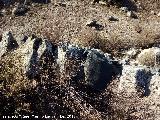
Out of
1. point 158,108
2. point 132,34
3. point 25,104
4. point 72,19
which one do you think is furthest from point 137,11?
point 25,104

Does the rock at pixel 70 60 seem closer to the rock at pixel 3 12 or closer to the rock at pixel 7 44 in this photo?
the rock at pixel 7 44

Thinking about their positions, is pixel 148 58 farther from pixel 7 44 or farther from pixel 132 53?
pixel 7 44

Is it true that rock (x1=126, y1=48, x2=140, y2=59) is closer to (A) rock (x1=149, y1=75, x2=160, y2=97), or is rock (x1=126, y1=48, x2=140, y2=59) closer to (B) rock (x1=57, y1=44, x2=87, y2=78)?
(A) rock (x1=149, y1=75, x2=160, y2=97)

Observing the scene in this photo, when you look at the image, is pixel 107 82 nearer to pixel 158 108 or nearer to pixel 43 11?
pixel 158 108

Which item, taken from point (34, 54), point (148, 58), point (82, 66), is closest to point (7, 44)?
point (34, 54)

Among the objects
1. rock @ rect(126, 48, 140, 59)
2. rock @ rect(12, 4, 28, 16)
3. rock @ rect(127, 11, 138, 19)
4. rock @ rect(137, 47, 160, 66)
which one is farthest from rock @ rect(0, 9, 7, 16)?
rock @ rect(137, 47, 160, 66)

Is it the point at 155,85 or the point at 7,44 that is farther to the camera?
the point at 7,44
